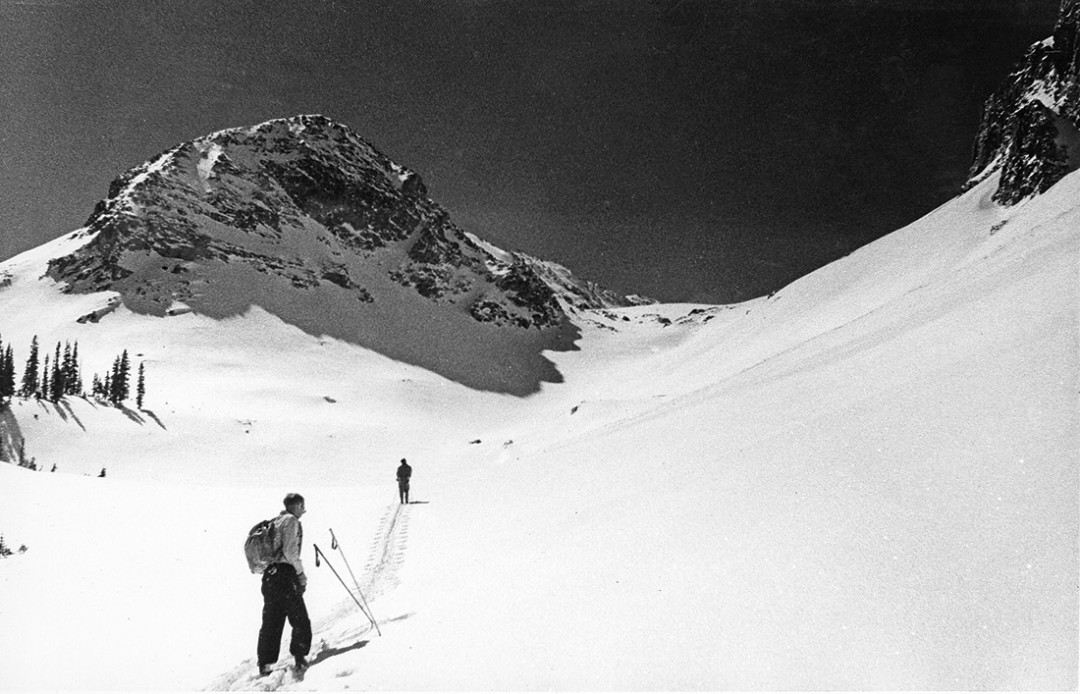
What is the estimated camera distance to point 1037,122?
4772 cm

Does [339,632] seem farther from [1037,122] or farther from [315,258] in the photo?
[315,258]

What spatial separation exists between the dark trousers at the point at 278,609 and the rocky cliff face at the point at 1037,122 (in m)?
47.5

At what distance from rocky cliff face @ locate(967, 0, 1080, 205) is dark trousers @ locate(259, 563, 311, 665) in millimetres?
47484

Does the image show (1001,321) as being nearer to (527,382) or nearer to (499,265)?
(527,382)

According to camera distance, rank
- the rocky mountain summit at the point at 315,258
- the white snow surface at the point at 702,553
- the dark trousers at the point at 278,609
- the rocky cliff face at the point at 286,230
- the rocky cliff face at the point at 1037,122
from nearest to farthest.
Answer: the white snow surface at the point at 702,553 → the dark trousers at the point at 278,609 → the rocky cliff face at the point at 1037,122 → the rocky mountain summit at the point at 315,258 → the rocky cliff face at the point at 286,230

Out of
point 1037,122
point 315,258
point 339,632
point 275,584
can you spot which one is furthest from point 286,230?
point 275,584

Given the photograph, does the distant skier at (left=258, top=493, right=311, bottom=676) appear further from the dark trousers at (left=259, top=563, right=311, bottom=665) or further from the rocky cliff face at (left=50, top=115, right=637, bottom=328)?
the rocky cliff face at (left=50, top=115, right=637, bottom=328)

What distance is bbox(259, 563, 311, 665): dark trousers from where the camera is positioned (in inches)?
216

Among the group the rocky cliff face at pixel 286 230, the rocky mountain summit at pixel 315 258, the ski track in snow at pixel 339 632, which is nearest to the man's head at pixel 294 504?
the ski track in snow at pixel 339 632

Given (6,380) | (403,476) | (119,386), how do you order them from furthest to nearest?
1. (119,386)
2. (6,380)
3. (403,476)

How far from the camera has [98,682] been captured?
5.46 metres

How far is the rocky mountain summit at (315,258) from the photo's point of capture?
4407 inches

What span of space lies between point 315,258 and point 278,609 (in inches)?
5736

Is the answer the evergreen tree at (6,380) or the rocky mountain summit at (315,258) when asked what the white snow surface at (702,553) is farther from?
the rocky mountain summit at (315,258)
